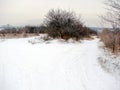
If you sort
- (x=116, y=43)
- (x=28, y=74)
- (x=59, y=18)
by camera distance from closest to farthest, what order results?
1. (x=28, y=74)
2. (x=116, y=43)
3. (x=59, y=18)

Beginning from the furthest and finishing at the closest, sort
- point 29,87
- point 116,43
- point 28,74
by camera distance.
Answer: point 116,43
point 28,74
point 29,87

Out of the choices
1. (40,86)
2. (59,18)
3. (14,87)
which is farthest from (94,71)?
(59,18)

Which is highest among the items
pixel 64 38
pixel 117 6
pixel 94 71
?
pixel 117 6

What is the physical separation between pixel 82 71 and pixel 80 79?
1.46m

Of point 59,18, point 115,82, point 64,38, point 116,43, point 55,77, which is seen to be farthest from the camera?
point 59,18

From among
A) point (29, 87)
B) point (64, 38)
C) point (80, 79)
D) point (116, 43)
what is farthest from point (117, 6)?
point (64, 38)

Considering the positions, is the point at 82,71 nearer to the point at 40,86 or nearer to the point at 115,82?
the point at 115,82

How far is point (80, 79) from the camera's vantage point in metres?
8.43

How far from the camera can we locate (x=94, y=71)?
32.6 ft

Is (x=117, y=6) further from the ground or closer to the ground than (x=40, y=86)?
further from the ground

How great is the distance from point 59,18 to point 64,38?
544 centimetres

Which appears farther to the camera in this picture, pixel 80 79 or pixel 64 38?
pixel 64 38

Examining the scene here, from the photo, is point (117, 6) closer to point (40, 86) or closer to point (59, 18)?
point (40, 86)

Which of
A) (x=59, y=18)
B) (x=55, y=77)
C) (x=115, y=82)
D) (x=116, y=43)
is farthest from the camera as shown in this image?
(x=59, y=18)
